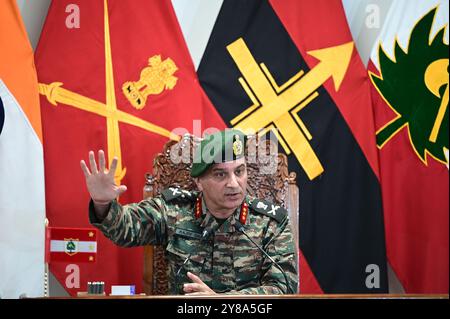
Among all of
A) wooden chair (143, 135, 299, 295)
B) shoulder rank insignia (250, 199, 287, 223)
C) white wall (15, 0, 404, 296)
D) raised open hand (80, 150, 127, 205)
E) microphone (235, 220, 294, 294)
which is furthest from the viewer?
white wall (15, 0, 404, 296)

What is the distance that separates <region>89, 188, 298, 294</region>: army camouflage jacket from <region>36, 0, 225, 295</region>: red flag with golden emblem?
479 millimetres

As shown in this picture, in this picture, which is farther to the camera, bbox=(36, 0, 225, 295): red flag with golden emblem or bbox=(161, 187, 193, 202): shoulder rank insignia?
bbox=(36, 0, 225, 295): red flag with golden emblem

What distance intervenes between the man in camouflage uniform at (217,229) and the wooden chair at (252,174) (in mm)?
216

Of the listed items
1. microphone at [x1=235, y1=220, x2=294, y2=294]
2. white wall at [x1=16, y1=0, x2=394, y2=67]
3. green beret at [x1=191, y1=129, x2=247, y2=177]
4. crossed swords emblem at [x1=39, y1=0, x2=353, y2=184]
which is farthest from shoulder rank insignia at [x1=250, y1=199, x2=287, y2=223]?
white wall at [x1=16, y1=0, x2=394, y2=67]

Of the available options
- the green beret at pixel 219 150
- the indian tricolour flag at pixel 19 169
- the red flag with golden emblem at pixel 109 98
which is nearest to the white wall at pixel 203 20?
the red flag with golden emblem at pixel 109 98

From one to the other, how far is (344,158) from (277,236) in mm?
918

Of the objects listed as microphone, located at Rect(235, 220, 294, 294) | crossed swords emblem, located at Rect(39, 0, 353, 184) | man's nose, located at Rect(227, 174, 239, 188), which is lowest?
microphone, located at Rect(235, 220, 294, 294)

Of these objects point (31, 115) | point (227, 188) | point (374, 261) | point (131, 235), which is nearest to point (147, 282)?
point (131, 235)

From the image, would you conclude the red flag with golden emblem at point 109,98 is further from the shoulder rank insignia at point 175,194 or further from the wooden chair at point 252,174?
the shoulder rank insignia at point 175,194

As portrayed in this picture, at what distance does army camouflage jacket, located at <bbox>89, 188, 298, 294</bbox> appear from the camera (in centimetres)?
282

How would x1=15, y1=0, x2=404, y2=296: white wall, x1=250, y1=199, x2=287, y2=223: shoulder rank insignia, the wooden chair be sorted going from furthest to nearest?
x1=15, y1=0, x2=404, y2=296: white wall < the wooden chair < x1=250, y1=199, x2=287, y2=223: shoulder rank insignia

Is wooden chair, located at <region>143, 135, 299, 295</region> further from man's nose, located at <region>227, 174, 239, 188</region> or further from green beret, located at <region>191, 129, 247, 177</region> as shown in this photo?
man's nose, located at <region>227, 174, 239, 188</region>

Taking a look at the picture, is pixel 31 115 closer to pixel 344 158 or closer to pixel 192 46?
pixel 192 46
